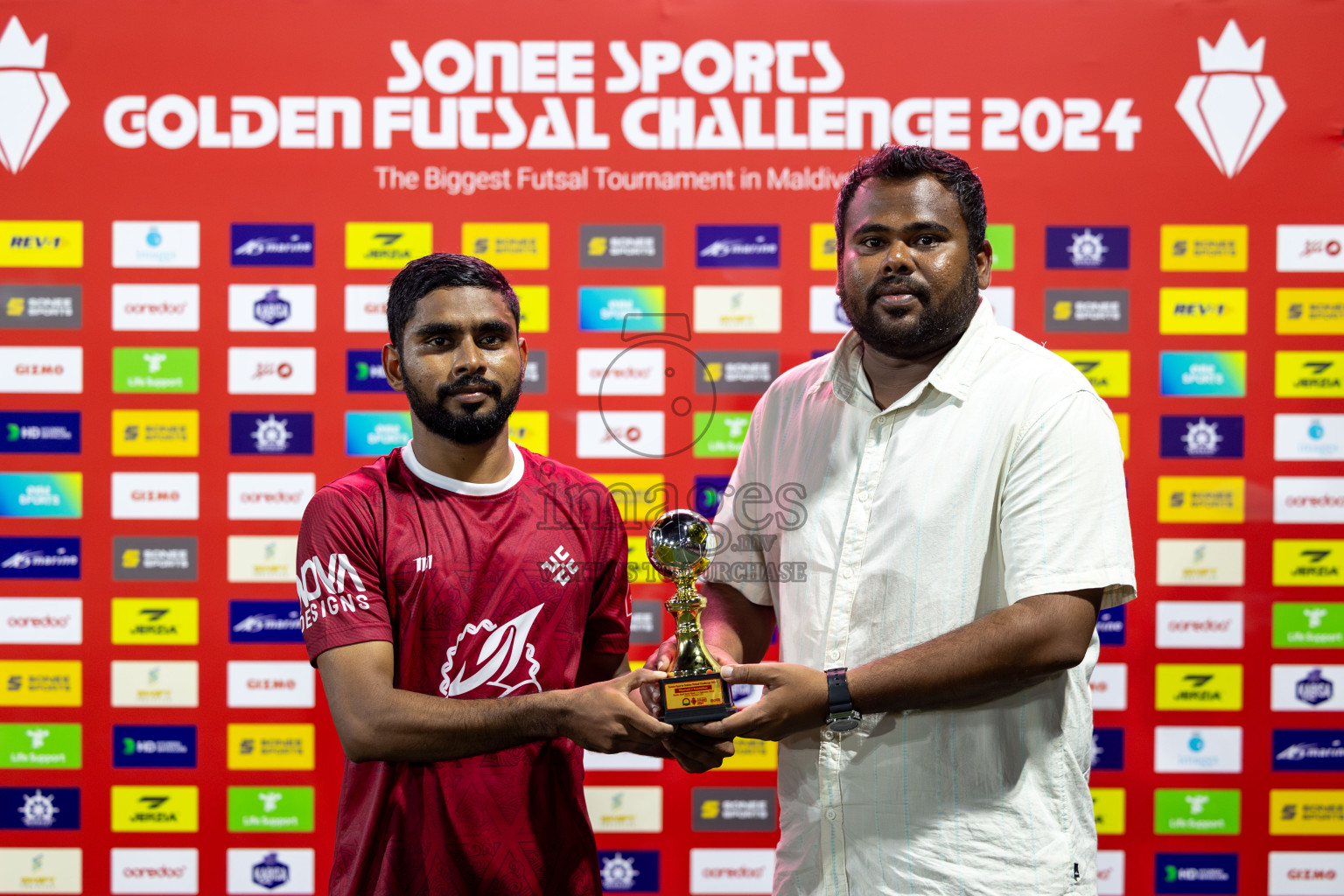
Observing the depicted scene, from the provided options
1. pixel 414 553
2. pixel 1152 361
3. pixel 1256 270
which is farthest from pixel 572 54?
pixel 1256 270

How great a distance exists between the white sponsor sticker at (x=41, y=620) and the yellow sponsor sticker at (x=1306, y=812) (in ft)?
12.5

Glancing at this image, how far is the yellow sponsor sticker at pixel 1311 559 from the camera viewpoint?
9.00 feet

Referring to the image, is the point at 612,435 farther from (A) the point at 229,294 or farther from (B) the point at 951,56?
(B) the point at 951,56

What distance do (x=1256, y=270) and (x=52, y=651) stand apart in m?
3.93

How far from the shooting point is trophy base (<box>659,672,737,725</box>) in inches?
62.0

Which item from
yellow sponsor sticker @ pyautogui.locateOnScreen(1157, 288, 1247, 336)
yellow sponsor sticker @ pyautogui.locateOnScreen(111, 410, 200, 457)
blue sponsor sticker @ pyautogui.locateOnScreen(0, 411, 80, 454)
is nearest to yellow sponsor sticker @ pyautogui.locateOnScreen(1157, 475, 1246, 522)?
yellow sponsor sticker @ pyautogui.locateOnScreen(1157, 288, 1247, 336)

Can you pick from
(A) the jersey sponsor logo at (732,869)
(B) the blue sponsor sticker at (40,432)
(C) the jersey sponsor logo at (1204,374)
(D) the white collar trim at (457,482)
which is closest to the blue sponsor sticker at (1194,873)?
(A) the jersey sponsor logo at (732,869)

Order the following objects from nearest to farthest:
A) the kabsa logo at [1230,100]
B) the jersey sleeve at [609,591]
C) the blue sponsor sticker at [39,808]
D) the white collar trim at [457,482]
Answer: the white collar trim at [457,482] → the jersey sleeve at [609,591] → the kabsa logo at [1230,100] → the blue sponsor sticker at [39,808]

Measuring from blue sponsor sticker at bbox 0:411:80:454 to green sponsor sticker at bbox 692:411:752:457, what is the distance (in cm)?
195

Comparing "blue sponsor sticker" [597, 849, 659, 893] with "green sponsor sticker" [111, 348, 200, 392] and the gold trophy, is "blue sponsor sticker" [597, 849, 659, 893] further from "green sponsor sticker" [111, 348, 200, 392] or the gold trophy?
"green sponsor sticker" [111, 348, 200, 392]

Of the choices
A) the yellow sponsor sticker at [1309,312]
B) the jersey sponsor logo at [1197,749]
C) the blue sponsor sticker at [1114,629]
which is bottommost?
the jersey sponsor logo at [1197,749]

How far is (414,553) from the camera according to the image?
1675 millimetres

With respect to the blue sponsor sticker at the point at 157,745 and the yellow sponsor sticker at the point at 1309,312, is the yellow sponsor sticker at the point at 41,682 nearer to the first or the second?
the blue sponsor sticker at the point at 157,745

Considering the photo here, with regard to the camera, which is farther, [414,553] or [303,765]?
A: [303,765]
